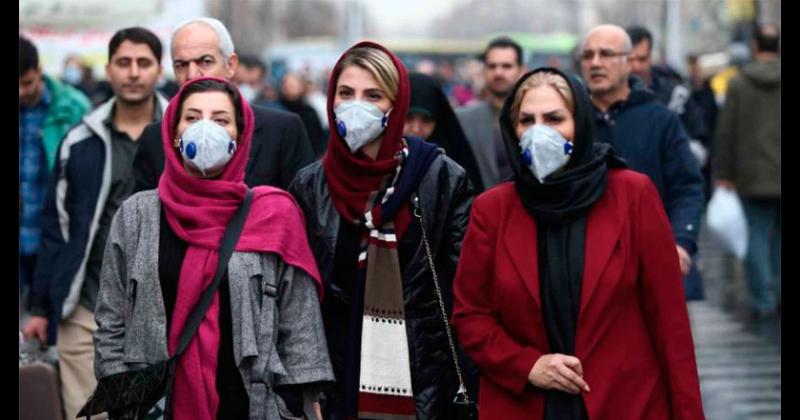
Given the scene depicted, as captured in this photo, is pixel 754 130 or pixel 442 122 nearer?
pixel 442 122

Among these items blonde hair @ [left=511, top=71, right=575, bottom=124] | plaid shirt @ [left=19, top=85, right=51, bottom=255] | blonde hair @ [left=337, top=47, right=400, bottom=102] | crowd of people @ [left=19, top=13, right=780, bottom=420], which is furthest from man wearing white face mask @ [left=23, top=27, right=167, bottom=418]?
blonde hair @ [left=511, top=71, right=575, bottom=124]

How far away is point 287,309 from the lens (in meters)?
5.79

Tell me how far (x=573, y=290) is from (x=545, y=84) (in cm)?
71

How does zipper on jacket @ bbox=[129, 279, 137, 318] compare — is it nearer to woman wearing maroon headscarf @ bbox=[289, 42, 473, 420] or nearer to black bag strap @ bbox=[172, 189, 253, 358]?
black bag strap @ bbox=[172, 189, 253, 358]

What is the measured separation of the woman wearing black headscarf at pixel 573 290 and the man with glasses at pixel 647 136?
9.16ft

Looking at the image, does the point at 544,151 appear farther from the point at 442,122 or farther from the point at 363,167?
the point at 442,122

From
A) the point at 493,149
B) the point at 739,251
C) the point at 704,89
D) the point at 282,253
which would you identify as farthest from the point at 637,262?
the point at 704,89

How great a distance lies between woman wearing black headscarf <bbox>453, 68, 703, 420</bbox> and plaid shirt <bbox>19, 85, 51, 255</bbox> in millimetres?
4267

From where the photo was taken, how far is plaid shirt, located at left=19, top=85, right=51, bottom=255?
9.34m

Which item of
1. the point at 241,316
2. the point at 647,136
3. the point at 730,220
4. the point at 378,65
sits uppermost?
the point at 378,65

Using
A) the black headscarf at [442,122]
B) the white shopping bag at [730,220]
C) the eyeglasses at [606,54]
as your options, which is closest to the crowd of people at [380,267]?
the black headscarf at [442,122]

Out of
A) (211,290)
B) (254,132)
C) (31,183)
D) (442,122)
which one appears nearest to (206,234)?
(211,290)

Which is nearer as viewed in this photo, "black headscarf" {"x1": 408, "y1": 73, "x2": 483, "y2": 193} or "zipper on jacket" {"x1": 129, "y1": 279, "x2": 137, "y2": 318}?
"zipper on jacket" {"x1": 129, "y1": 279, "x2": 137, "y2": 318}

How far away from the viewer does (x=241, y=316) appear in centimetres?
566
